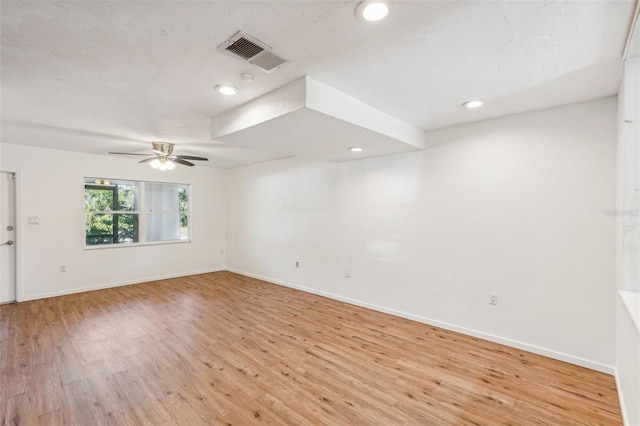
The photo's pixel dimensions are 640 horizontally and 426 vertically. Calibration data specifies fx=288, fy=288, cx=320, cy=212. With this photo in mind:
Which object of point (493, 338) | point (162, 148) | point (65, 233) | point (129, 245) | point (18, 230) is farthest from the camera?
point (129, 245)

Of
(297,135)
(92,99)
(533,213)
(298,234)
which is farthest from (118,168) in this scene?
(533,213)

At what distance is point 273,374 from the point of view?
8.13ft

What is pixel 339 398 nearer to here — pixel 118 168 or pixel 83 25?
pixel 83 25

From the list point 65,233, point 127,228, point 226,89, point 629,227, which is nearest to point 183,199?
point 127,228

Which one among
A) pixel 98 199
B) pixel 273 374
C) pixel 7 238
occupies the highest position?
pixel 98 199

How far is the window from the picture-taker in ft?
17.1

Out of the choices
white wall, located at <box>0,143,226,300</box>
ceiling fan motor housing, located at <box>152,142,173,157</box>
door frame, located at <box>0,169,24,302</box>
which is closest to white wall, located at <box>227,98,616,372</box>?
ceiling fan motor housing, located at <box>152,142,173,157</box>

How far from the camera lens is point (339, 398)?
2162 mm

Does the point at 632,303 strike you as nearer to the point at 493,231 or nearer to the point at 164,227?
the point at 493,231

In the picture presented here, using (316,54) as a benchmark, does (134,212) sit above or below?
below

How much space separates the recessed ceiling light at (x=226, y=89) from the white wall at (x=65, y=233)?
4.10 metres

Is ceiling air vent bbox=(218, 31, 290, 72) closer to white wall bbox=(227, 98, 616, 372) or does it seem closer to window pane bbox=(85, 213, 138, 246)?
white wall bbox=(227, 98, 616, 372)

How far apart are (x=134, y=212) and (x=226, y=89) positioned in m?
4.50

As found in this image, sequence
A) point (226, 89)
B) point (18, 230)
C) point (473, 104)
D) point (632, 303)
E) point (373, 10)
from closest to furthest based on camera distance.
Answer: point (373, 10) < point (632, 303) < point (226, 89) < point (473, 104) < point (18, 230)
